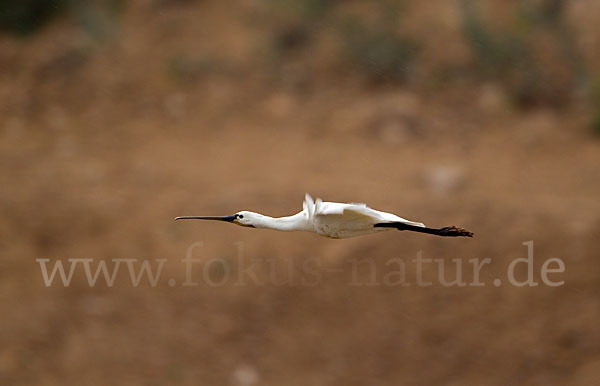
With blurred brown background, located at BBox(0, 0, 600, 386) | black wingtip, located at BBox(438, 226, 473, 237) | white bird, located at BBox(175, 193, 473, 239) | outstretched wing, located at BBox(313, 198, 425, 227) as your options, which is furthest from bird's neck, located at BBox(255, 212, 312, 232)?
blurred brown background, located at BBox(0, 0, 600, 386)

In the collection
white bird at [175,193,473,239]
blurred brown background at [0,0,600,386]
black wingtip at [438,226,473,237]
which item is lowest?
white bird at [175,193,473,239]

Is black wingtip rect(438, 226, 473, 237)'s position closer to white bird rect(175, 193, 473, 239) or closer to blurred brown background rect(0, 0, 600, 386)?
white bird rect(175, 193, 473, 239)

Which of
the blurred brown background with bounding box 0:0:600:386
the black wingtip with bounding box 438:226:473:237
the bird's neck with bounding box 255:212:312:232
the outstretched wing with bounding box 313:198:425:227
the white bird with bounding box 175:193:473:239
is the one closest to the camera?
the outstretched wing with bounding box 313:198:425:227

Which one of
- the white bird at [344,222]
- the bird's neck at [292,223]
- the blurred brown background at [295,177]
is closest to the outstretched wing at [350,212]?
the white bird at [344,222]

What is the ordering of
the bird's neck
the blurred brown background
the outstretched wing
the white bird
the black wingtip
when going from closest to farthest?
the outstretched wing → the white bird → the bird's neck → the black wingtip → the blurred brown background

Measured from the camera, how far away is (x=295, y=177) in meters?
12.9

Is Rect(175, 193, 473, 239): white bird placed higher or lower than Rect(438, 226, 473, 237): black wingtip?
lower

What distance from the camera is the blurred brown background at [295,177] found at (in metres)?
10.7

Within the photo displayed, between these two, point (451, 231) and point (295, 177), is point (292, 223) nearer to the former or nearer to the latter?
point (451, 231)

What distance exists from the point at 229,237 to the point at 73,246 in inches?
80.2

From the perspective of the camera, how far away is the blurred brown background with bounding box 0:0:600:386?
1066 centimetres

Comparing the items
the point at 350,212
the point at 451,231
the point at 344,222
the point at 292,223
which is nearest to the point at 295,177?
the point at 451,231

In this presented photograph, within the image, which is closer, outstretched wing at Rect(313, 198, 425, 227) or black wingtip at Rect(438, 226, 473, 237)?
outstretched wing at Rect(313, 198, 425, 227)

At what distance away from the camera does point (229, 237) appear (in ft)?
39.4
